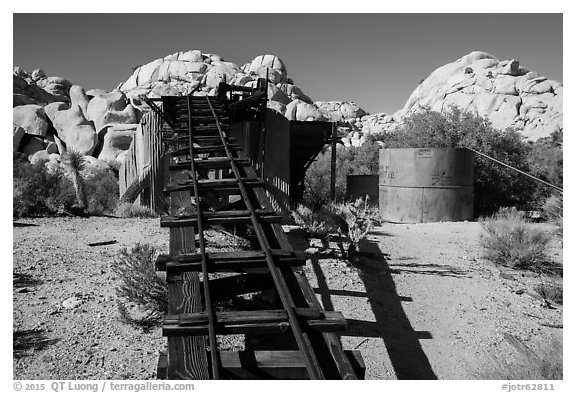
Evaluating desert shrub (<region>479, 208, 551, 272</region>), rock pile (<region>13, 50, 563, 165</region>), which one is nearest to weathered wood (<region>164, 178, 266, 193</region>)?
desert shrub (<region>479, 208, 551, 272</region>)

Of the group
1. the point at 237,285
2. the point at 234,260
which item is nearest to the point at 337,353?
the point at 234,260

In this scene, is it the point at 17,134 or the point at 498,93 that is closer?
the point at 17,134

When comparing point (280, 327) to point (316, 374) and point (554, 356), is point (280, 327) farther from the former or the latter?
point (554, 356)

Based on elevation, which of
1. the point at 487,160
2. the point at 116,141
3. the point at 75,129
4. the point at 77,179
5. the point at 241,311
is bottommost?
the point at 241,311

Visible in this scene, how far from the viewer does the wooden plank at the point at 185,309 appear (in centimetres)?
302

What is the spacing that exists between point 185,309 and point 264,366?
0.76m

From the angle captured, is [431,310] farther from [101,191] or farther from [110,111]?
[110,111]

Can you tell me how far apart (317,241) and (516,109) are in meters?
67.5

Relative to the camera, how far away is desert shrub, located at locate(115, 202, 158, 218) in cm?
1500

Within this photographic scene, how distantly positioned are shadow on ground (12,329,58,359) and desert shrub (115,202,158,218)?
29.0 feet

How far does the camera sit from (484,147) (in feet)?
67.4

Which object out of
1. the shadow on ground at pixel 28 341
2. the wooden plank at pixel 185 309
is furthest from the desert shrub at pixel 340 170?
the wooden plank at pixel 185 309

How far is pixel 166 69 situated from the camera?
305ft

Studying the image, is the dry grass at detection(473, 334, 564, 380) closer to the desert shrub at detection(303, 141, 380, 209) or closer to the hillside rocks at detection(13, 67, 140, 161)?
the desert shrub at detection(303, 141, 380, 209)
